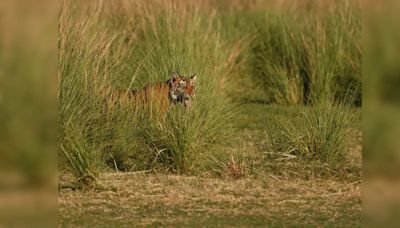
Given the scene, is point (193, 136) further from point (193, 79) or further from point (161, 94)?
point (193, 79)

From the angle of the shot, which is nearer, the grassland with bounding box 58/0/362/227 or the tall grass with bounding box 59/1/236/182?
the grassland with bounding box 58/0/362/227

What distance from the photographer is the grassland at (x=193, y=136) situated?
7.01m

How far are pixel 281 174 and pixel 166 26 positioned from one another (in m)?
3.39

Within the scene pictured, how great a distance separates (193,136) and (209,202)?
136 centimetres

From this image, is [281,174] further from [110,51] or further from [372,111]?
[372,111]

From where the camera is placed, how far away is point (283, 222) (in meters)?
6.46

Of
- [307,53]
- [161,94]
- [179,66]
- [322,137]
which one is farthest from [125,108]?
[307,53]

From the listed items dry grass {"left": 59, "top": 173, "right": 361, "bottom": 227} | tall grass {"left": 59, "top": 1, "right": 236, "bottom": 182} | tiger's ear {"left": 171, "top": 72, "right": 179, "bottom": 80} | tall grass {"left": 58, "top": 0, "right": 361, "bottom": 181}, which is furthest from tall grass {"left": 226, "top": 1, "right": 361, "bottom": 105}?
dry grass {"left": 59, "top": 173, "right": 361, "bottom": 227}

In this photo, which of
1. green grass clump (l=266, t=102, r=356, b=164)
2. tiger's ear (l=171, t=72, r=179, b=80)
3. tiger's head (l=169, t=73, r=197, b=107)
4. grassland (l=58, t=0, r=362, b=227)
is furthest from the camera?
tiger's ear (l=171, t=72, r=179, b=80)

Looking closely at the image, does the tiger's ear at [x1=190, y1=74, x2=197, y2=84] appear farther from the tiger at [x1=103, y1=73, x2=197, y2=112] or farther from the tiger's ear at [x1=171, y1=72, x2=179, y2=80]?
the tiger's ear at [x1=171, y1=72, x2=179, y2=80]

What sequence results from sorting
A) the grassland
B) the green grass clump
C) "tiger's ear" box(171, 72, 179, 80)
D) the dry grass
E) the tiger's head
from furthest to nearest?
1. "tiger's ear" box(171, 72, 179, 80)
2. the tiger's head
3. the green grass clump
4. the grassland
5. the dry grass

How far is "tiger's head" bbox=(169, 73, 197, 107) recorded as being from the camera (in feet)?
30.7

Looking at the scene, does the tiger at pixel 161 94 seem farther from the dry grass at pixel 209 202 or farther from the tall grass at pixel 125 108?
the dry grass at pixel 209 202

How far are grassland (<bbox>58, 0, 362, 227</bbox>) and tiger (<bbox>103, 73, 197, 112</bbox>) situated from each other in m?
0.11
